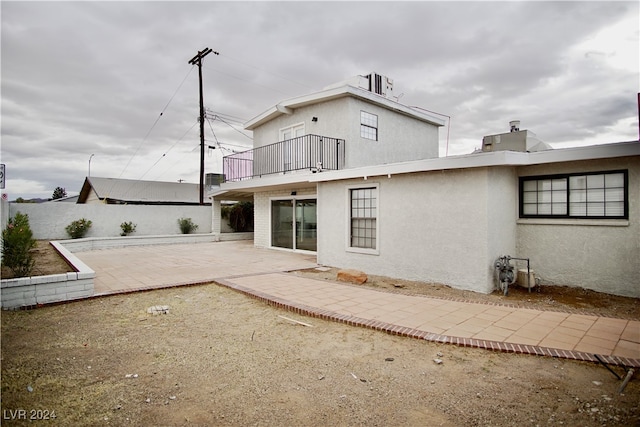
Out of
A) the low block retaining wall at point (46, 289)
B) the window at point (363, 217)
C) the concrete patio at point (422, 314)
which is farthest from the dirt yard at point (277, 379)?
the window at point (363, 217)

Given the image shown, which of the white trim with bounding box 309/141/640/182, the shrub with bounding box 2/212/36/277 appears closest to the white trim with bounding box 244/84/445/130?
the white trim with bounding box 309/141/640/182

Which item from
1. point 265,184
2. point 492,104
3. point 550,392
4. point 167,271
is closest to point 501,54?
point 492,104

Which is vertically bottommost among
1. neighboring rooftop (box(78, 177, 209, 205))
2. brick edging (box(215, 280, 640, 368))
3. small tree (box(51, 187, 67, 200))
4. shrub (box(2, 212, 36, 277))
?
brick edging (box(215, 280, 640, 368))

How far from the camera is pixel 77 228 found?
15461 millimetres

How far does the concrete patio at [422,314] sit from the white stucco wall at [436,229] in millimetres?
1285

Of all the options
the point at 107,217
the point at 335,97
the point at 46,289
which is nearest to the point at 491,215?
the point at 335,97

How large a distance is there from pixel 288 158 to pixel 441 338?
1030 cm

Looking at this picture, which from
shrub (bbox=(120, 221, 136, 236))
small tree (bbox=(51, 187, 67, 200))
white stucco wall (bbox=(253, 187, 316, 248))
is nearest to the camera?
white stucco wall (bbox=(253, 187, 316, 248))

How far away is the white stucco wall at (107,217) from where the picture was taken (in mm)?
15133

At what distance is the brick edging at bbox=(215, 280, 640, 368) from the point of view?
3551 mm

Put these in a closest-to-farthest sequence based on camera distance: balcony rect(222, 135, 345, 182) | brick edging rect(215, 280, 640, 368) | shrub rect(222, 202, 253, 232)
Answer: brick edging rect(215, 280, 640, 368), balcony rect(222, 135, 345, 182), shrub rect(222, 202, 253, 232)

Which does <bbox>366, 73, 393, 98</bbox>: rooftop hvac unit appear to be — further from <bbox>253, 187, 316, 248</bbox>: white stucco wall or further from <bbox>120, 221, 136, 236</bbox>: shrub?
<bbox>120, 221, 136, 236</bbox>: shrub

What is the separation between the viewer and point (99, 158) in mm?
29750

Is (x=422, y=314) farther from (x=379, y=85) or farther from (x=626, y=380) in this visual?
(x=379, y=85)
